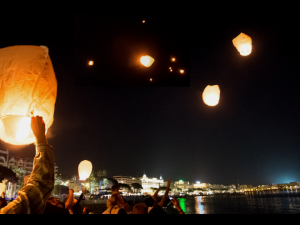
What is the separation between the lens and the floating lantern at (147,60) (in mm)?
5422

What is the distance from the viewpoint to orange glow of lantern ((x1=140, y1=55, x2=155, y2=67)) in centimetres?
542

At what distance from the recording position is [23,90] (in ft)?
6.82

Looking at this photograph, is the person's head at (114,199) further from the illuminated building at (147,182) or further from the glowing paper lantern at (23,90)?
the illuminated building at (147,182)

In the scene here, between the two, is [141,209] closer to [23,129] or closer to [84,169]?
[23,129]

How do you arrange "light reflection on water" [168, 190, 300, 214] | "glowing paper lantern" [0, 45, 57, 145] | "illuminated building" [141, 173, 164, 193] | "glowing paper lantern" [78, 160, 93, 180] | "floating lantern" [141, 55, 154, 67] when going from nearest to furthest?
"glowing paper lantern" [0, 45, 57, 145] → "floating lantern" [141, 55, 154, 67] → "glowing paper lantern" [78, 160, 93, 180] → "light reflection on water" [168, 190, 300, 214] → "illuminated building" [141, 173, 164, 193]

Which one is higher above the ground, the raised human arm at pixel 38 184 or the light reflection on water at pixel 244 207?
the raised human arm at pixel 38 184

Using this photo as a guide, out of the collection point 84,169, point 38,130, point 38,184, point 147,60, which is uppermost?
point 147,60

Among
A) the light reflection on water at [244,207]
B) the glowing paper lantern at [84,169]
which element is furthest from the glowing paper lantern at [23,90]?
the light reflection on water at [244,207]

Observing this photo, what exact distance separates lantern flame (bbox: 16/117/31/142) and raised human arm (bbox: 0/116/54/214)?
955 millimetres

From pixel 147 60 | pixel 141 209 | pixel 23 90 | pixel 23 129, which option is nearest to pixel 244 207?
pixel 147 60

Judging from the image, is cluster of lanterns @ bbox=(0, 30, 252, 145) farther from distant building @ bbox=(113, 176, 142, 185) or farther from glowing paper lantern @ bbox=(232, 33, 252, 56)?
distant building @ bbox=(113, 176, 142, 185)

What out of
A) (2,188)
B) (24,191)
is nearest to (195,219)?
(24,191)

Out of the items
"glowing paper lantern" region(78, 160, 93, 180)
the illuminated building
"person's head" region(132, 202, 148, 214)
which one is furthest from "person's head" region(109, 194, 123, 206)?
the illuminated building

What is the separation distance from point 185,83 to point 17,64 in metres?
3.92
